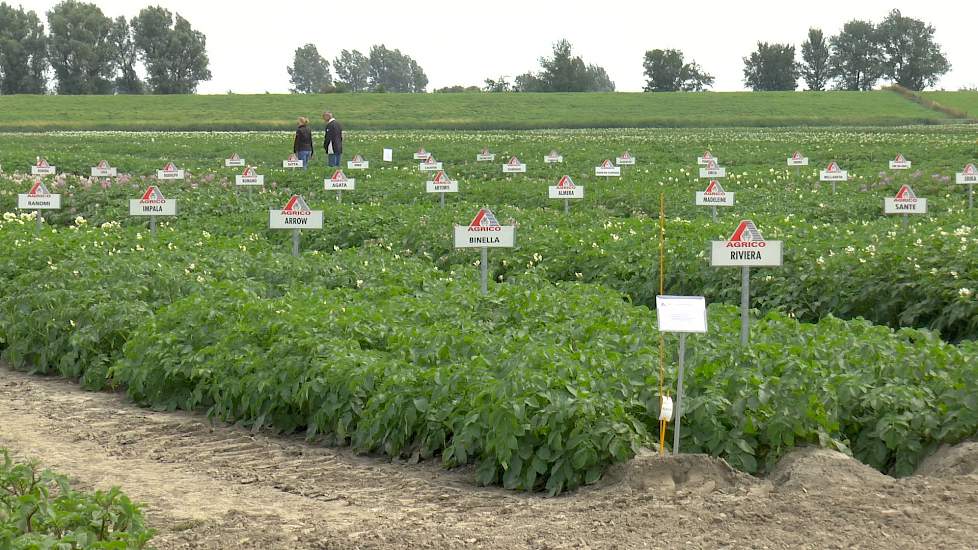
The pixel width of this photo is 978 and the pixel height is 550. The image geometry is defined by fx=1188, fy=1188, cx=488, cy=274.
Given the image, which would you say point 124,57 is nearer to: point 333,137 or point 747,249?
point 333,137

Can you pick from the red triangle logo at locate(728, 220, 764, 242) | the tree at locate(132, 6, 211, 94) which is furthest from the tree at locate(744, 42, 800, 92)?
the red triangle logo at locate(728, 220, 764, 242)

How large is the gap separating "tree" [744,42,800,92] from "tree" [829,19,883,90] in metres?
7.31

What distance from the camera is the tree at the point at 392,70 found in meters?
154

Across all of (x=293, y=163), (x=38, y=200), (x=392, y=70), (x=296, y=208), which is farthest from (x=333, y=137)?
(x=392, y=70)

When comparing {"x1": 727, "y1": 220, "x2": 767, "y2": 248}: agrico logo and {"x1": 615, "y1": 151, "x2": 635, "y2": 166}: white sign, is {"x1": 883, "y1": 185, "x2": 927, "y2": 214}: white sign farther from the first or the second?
{"x1": 615, "y1": 151, "x2": 635, "y2": 166}: white sign

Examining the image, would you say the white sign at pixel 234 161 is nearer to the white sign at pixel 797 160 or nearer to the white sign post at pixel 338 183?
the white sign post at pixel 338 183

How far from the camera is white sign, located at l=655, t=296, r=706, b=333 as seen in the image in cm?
708

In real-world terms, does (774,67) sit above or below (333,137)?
above

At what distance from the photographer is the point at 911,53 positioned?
108438 millimetres

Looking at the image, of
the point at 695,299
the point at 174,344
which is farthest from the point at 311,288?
the point at 695,299

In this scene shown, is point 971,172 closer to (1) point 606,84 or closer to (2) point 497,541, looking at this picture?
(2) point 497,541

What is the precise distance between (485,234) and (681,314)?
14.9ft

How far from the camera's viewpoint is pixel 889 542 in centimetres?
549

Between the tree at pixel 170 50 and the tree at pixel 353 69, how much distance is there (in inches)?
2009
